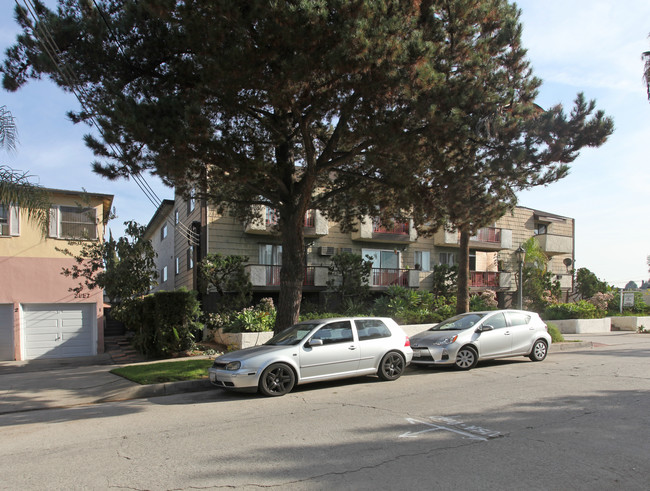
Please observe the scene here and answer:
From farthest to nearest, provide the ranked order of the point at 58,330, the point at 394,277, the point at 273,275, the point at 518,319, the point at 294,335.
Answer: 1. the point at 394,277
2. the point at 273,275
3. the point at 58,330
4. the point at 518,319
5. the point at 294,335

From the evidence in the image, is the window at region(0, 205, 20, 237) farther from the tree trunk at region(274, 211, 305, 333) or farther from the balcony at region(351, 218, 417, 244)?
the balcony at region(351, 218, 417, 244)

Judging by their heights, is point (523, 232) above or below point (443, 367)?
above

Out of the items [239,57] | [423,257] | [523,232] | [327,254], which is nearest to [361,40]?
[239,57]

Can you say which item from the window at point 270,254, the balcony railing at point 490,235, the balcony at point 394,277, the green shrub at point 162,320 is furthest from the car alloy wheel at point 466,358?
the balcony railing at point 490,235

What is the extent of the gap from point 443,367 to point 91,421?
8.28 m

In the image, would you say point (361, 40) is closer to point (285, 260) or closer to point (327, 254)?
point (285, 260)

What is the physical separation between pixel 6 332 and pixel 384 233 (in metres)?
17.9

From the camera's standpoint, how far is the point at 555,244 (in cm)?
3378

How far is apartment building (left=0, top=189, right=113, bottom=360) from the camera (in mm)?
17797

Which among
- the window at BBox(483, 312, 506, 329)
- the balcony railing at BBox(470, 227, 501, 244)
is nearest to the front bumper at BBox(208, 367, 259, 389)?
the window at BBox(483, 312, 506, 329)

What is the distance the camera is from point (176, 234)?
2841 cm

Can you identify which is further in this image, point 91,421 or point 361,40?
point 361,40

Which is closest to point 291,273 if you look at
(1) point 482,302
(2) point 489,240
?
(1) point 482,302

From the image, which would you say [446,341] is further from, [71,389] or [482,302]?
[482,302]
